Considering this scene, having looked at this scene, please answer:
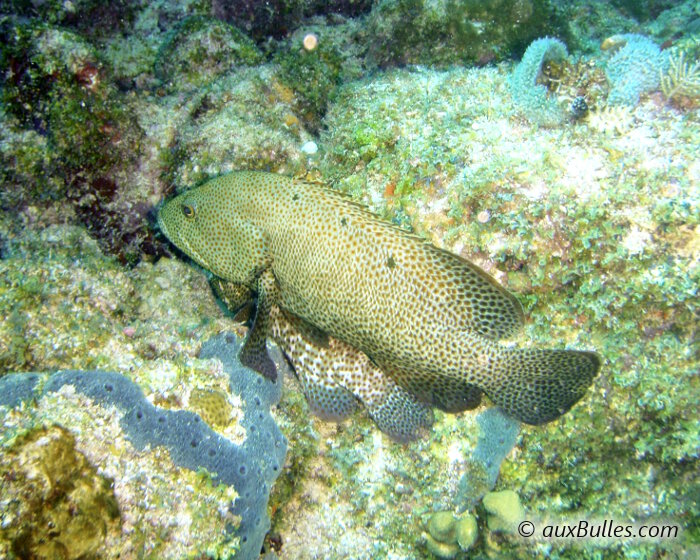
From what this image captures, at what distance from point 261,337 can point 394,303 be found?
4.01 feet

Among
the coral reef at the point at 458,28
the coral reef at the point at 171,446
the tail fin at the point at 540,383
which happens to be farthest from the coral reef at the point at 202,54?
the tail fin at the point at 540,383

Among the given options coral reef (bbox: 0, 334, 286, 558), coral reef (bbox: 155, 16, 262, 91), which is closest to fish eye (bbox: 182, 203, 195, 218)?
coral reef (bbox: 0, 334, 286, 558)

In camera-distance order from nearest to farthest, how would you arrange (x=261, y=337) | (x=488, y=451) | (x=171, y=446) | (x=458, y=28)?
(x=171, y=446) < (x=261, y=337) < (x=488, y=451) < (x=458, y=28)

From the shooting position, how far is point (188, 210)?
3.96m

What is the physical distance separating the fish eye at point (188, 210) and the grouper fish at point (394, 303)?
0.46m

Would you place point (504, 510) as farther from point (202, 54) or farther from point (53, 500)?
point (202, 54)

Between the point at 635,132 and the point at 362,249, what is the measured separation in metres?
2.58

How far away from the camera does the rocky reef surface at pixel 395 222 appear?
8.91 ft

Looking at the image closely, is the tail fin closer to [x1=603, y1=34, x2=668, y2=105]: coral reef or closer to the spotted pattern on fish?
the spotted pattern on fish

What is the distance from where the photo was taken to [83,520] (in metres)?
2.29

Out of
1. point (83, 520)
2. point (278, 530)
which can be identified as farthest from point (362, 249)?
point (278, 530)

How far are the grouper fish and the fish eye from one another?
46 cm

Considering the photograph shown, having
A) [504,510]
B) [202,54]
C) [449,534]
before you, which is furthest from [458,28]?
[449,534]

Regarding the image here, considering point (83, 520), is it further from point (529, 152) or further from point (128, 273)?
point (529, 152)
